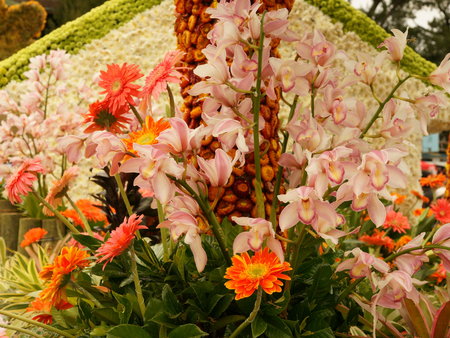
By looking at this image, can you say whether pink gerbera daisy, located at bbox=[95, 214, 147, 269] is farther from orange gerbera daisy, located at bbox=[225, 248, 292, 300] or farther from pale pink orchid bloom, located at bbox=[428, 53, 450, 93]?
pale pink orchid bloom, located at bbox=[428, 53, 450, 93]

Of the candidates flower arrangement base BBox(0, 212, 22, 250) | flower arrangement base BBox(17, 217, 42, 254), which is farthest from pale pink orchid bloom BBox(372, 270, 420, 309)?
flower arrangement base BBox(0, 212, 22, 250)

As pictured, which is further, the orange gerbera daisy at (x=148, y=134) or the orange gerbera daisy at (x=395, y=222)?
the orange gerbera daisy at (x=395, y=222)

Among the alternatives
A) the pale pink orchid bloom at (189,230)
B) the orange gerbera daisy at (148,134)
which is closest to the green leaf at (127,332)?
the pale pink orchid bloom at (189,230)

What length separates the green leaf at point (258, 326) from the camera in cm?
59

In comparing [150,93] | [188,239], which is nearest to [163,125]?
[150,93]

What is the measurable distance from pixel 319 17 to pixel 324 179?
110 inches

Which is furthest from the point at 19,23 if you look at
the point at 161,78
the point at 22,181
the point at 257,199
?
the point at 257,199

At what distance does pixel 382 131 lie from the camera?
668mm

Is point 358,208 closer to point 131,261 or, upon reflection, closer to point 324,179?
point 324,179

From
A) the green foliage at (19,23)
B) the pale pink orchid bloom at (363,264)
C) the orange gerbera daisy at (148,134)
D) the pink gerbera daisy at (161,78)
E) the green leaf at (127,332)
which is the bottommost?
the green foliage at (19,23)

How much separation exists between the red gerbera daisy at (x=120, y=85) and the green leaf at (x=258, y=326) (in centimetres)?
35

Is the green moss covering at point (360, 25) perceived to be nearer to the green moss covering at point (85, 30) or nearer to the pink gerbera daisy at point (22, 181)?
the green moss covering at point (85, 30)

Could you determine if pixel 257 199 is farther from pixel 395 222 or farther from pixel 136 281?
pixel 395 222

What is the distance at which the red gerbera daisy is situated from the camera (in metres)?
0.70
